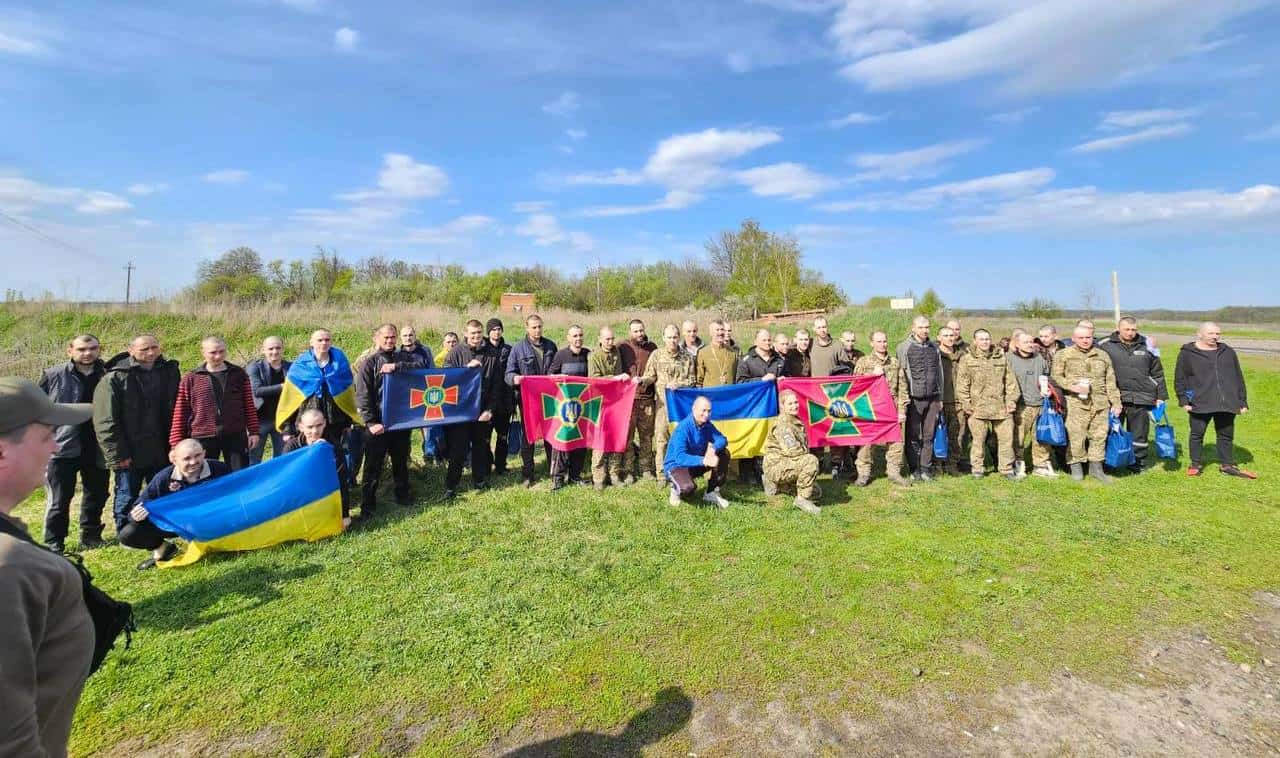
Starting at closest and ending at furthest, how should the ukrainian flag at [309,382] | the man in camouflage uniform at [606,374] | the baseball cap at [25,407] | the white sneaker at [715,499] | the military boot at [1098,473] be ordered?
the baseball cap at [25,407]
the ukrainian flag at [309,382]
the white sneaker at [715,499]
the man in camouflage uniform at [606,374]
the military boot at [1098,473]

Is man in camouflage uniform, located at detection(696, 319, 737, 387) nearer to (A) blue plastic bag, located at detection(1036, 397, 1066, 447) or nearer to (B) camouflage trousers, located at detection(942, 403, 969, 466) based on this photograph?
(B) camouflage trousers, located at detection(942, 403, 969, 466)

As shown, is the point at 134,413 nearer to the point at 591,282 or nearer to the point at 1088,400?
the point at 1088,400

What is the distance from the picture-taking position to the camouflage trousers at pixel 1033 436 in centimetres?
874

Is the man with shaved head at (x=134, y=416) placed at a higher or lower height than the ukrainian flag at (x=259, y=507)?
higher

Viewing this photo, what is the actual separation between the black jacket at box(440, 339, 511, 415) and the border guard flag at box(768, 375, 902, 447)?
3.87 m

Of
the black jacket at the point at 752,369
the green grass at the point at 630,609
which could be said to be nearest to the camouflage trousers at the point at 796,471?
the green grass at the point at 630,609

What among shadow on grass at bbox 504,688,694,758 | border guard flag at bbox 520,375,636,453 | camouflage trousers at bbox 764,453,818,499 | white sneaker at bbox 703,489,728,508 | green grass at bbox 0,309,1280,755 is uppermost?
border guard flag at bbox 520,375,636,453

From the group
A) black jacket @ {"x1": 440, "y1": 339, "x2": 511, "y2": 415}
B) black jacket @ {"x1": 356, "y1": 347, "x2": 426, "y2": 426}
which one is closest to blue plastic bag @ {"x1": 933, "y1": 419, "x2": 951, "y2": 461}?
black jacket @ {"x1": 440, "y1": 339, "x2": 511, "y2": 415}

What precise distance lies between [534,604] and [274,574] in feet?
8.06

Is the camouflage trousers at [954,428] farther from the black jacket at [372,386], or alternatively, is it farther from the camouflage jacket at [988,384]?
the black jacket at [372,386]

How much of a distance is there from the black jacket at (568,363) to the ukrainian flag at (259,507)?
10.3ft

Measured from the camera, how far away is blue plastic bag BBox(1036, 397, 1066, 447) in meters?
8.49

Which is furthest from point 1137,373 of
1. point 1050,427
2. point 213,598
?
point 213,598

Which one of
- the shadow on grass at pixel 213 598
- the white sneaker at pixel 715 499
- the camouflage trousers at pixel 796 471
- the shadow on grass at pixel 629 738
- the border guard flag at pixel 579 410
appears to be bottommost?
the shadow on grass at pixel 629 738
